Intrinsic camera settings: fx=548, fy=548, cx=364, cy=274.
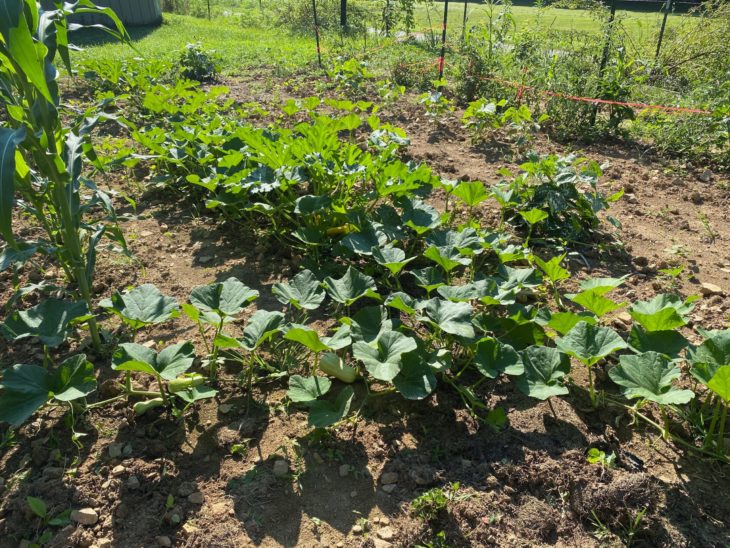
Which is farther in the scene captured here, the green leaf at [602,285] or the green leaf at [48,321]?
the green leaf at [602,285]

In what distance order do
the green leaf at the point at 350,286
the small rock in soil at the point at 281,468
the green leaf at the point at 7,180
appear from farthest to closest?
the green leaf at the point at 350,286
the small rock in soil at the point at 281,468
the green leaf at the point at 7,180

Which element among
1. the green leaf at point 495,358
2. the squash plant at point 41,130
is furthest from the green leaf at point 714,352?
the squash plant at point 41,130

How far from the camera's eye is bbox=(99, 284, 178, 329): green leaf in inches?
90.3

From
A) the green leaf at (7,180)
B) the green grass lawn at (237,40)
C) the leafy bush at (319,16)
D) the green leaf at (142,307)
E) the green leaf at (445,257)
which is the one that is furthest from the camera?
the leafy bush at (319,16)

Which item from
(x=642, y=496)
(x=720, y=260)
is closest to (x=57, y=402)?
(x=642, y=496)

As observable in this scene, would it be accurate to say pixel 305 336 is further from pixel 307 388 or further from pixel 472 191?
pixel 472 191

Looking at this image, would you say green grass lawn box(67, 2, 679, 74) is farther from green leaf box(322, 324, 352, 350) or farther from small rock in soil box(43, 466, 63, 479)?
small rock in soil box(43, 466, 63, 479)

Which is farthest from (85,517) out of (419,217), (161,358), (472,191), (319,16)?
(319,16)

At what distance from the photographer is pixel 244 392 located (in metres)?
2.45

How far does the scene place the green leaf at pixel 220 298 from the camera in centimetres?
242

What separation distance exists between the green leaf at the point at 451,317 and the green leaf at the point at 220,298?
78 cm

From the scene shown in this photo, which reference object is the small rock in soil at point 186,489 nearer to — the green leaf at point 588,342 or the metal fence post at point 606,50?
the green leaf at point 588,342

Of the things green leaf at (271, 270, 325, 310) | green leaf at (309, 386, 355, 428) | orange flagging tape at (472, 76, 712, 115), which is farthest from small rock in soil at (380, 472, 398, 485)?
orange flagging tape at (472, 76, 712, 115)

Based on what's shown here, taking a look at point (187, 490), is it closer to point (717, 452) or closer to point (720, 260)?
point (717, 452)
